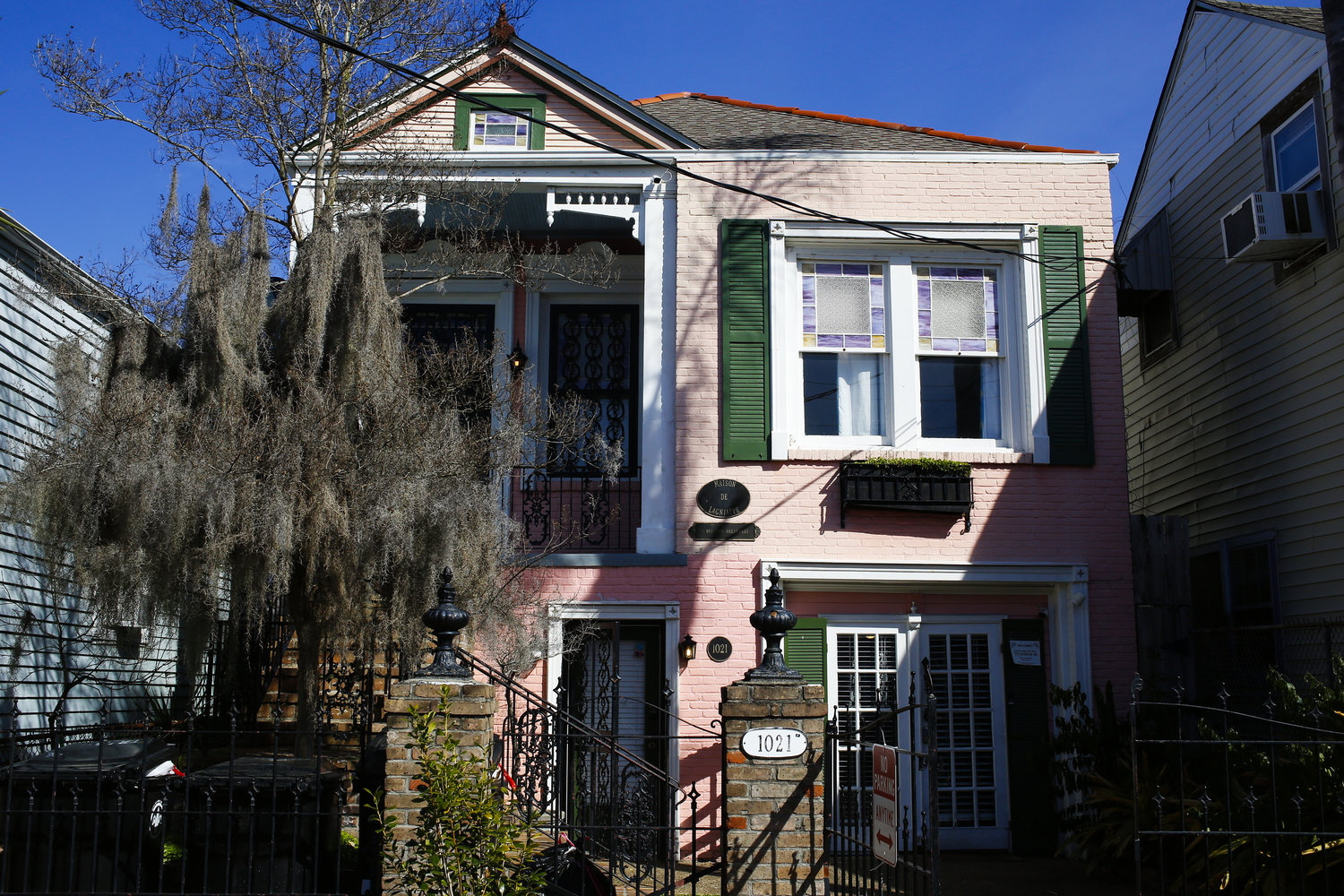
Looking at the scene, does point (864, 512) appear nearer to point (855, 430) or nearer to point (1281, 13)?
point (855, 430)

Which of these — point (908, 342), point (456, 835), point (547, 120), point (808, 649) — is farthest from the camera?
point (547, 120)

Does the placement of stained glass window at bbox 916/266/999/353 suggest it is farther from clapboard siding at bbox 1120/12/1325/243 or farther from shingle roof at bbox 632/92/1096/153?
clapboard siding at bbox 1120/12/1325/243

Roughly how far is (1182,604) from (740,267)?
4981 mm

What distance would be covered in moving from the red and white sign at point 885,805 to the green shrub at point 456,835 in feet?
5.21

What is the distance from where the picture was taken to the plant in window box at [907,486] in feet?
29.4

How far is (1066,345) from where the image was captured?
9.43m

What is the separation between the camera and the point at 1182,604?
31.4 ft

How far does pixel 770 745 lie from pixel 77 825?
11.8 feet

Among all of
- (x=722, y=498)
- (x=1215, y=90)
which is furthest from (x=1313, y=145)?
(x=722, y=498)

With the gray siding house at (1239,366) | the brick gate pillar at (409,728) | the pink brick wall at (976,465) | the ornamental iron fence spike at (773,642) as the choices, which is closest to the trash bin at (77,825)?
Answer: the brick gate pillar at (409,728)

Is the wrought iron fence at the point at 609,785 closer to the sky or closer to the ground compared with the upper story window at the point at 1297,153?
closer to the ground

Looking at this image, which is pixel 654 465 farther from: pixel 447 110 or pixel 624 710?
pixel 447 110

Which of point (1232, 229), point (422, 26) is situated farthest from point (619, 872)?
point (1232, 229)

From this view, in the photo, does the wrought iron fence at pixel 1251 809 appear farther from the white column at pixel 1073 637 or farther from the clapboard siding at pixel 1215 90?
the clapboard siding at pixel 1215 90
